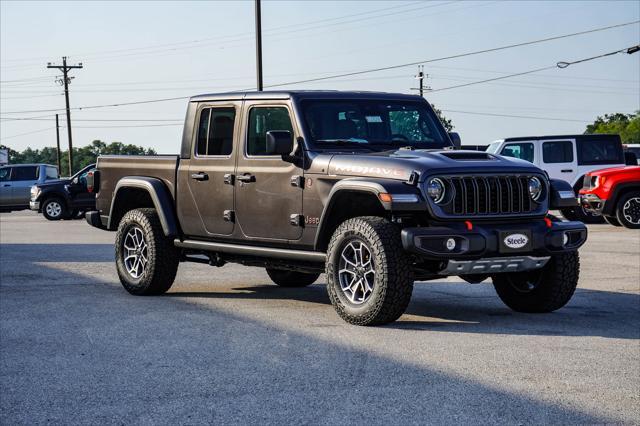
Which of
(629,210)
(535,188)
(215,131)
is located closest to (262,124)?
(215,131)

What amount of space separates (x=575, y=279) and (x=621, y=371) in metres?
2.55

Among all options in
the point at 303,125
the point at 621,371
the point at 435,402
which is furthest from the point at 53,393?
the point at 303,125

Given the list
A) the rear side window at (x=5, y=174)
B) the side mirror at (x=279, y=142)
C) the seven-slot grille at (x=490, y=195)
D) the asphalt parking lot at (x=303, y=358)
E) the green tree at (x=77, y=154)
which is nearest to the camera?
the asphalt parking lot at (x=303, y=358)

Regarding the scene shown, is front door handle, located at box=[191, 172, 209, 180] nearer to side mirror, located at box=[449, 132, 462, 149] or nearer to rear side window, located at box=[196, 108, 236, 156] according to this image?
rear side window, located at box=[196, 108, 236, 156]

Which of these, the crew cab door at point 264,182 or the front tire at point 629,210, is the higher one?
the crew cab door at point 264,182

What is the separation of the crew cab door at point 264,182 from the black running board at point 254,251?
12cm

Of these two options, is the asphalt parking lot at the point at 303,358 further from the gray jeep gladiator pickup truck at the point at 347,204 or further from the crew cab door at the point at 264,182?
the crew cab door at the point at 264,182

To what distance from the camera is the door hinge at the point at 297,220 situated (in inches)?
362

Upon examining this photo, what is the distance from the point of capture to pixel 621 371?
6.62m

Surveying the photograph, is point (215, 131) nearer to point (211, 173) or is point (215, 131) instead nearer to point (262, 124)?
point (211, 173)

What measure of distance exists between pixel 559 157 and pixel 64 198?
51.0 feet

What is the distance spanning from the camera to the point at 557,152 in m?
24.9

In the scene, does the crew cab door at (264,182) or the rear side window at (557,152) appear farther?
the rear side window at (557,152)

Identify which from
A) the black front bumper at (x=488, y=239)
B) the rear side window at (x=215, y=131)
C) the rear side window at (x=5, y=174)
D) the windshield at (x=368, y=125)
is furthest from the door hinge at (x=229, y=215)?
the rear side window at (x=5, y=174)
